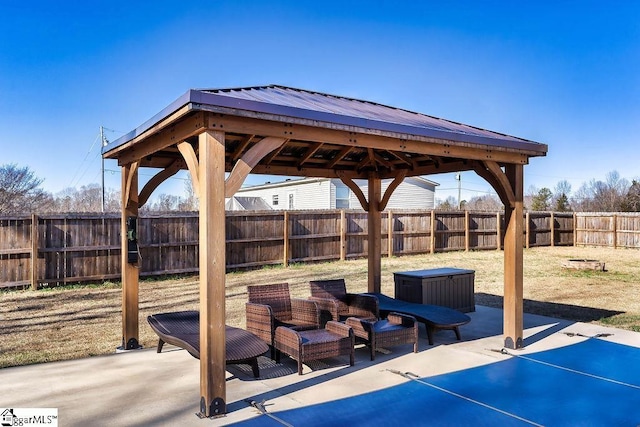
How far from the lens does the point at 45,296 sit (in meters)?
9.70

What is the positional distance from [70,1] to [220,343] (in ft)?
53.9

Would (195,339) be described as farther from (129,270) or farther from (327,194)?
(327,194)

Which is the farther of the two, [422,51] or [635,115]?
[635,115]

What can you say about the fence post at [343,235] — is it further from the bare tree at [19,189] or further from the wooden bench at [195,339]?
the bare tree at [19,189]

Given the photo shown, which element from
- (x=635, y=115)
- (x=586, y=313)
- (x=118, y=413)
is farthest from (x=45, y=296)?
(x=635, y=115)

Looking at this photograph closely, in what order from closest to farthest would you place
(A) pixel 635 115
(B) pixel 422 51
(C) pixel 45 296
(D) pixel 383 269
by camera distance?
(C) pixel 45 296 → (D) pixel 383 269 → (B) pixel 422 51 → (A) pixel 635 115

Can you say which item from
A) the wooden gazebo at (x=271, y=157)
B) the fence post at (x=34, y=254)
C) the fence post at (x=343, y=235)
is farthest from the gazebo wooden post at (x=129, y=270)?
the fence post at (x=343, y=235)

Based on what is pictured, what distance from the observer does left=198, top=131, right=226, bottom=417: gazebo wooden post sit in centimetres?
362

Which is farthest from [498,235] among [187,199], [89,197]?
[89,197]

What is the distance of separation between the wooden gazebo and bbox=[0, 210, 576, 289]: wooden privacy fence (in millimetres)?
6137

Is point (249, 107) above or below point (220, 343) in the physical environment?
above

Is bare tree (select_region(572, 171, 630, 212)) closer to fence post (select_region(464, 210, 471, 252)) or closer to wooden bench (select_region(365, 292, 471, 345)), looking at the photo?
fence post (select_region(464, 210, 471, 252))

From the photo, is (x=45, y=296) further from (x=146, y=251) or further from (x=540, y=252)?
(x=540, y=252)

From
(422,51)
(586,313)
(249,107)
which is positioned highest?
(422,51)
